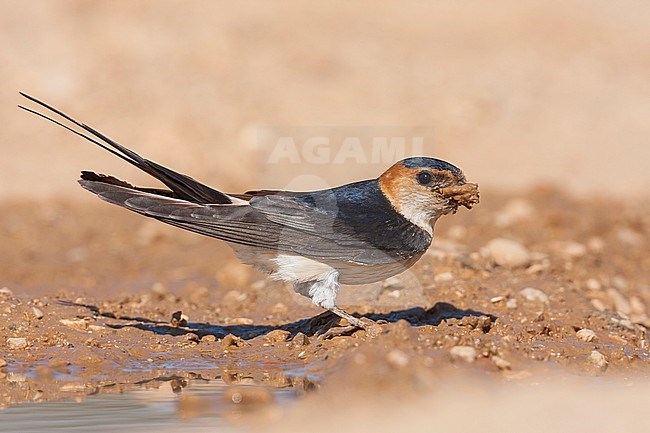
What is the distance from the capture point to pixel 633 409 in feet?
14.9

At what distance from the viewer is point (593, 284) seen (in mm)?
7527

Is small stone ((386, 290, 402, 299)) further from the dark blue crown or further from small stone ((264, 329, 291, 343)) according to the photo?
the dark blue crown

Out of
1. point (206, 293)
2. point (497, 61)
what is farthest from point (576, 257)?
point (497, 61)

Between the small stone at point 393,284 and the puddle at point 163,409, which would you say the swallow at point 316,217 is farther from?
the small stone at point 393,284

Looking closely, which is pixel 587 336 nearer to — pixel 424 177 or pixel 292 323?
pixel 424 177

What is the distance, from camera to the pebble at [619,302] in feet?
23.9

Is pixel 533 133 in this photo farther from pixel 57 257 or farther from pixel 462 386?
pixel 462 386

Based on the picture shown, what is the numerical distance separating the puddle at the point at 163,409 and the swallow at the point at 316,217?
854mm

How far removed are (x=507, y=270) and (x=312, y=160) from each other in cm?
450

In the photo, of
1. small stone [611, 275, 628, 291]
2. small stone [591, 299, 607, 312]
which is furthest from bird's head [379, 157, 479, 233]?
small stone [611, 275, 628, 291]

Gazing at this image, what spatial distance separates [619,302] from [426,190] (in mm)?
2130

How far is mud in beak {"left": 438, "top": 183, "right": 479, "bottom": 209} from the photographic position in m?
5.95

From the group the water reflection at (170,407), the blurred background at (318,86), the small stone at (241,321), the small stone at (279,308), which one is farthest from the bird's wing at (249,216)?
the blurred background at (318,86)

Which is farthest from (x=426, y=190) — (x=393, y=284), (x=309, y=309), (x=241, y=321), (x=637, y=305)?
(x=637, y=305)
